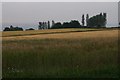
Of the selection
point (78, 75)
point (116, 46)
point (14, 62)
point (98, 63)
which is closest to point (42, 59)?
point (14, 62)

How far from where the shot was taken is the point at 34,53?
14734 millimetres

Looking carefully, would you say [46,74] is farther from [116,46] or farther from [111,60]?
[116,46]

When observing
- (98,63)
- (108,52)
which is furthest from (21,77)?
(108,52)

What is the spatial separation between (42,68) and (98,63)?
225cm

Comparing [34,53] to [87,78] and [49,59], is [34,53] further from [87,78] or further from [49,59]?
[87,78]

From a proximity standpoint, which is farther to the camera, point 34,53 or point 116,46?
point 116,46

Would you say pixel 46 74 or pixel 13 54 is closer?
pixel 46 74

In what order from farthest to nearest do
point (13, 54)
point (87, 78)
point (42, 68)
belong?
point (13, 54)
point (42, 68)
point (87, 78)

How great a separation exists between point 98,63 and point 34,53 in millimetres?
3225

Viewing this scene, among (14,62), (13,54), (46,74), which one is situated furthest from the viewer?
(13,54)

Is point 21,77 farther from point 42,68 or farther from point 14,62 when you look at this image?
point 14,62

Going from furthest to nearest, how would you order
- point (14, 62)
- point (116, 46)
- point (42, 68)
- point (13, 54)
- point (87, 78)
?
point (116, 46) → point (13, 54) → point (14, 62) → point (42, 68) → point (87, 78)

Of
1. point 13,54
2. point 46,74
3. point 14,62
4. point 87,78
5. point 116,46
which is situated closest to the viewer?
point 87,78

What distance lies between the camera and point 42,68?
1217 centimetres
